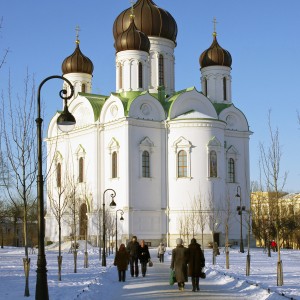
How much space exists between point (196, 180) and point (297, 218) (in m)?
32.8

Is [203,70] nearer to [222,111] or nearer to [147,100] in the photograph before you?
[222,111]

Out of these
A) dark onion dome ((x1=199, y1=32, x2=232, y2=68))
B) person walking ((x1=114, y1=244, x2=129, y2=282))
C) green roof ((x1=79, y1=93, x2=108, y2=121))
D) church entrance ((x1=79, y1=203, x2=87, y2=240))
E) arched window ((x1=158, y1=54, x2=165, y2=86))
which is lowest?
person walking ((x1=114, y1=244, x2=129, y2=282))

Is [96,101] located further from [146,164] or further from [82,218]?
[82,218]

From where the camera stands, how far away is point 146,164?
55.9m

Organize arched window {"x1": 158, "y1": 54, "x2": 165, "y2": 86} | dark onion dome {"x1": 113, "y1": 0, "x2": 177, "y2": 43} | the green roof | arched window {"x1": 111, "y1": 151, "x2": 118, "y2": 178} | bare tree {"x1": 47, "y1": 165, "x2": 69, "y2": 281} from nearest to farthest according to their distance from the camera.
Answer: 1. bare tree {"x1": 47, "y1": 165, "x2": 69, "y2": 281}
2. arched window {"x1": 111, "y1": 151, "x2": 118, "y2": 178}
3. the green roof
4. dark onion dome {"x1": 113, "y1": 0, "x2": 177, "y2": 43}
5. arched window {"x1": 158, "y1": 54, "x2": 165, "y2": 86}

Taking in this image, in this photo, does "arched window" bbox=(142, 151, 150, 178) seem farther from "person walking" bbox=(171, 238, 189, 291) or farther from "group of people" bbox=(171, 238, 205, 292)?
"person walking" bbox=(171, 238, 189, 291)

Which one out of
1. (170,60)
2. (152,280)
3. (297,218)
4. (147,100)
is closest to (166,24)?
(170,60)

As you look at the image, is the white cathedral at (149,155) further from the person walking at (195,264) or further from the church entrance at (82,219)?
the person walking at (195,264)

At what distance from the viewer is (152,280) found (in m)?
22.2

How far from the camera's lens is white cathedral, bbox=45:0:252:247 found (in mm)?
54812

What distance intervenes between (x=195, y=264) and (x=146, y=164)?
37.1m

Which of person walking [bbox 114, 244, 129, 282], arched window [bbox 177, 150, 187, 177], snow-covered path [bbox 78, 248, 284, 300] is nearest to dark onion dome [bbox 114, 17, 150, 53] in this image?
arched window [bbox 177, 150, 187, 177]

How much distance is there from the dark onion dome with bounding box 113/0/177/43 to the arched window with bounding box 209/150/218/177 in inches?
516

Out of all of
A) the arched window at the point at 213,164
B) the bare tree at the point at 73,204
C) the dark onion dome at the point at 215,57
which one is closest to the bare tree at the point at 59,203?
the bare tree at the point at 73,204
